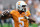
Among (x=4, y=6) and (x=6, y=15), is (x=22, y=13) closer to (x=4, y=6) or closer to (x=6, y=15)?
(x=6, y=15)

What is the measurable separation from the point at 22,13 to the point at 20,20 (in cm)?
20

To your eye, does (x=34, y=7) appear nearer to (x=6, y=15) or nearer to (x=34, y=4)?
(x=34, y=4)

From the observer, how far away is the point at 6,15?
425 centimetres

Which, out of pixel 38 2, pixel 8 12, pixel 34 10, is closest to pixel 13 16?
pixel 8 12

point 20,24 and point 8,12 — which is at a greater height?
point 8,12

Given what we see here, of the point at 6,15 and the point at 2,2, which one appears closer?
the point at 6,15

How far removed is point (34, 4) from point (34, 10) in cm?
86

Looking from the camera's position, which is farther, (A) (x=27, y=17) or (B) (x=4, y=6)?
(B) (x=4, y=6)

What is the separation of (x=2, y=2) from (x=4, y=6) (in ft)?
1.97

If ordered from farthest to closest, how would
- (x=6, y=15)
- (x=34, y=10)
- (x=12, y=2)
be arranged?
1. (x=12, y=2)
2. (x=34, y=10)
3. (x=6, y=15)

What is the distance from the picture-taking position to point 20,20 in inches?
173

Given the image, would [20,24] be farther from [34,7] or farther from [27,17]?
[34,7]

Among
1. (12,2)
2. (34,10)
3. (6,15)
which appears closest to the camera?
(6,15)

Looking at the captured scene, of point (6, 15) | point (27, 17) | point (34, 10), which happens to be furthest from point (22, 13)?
point (34, 10)
